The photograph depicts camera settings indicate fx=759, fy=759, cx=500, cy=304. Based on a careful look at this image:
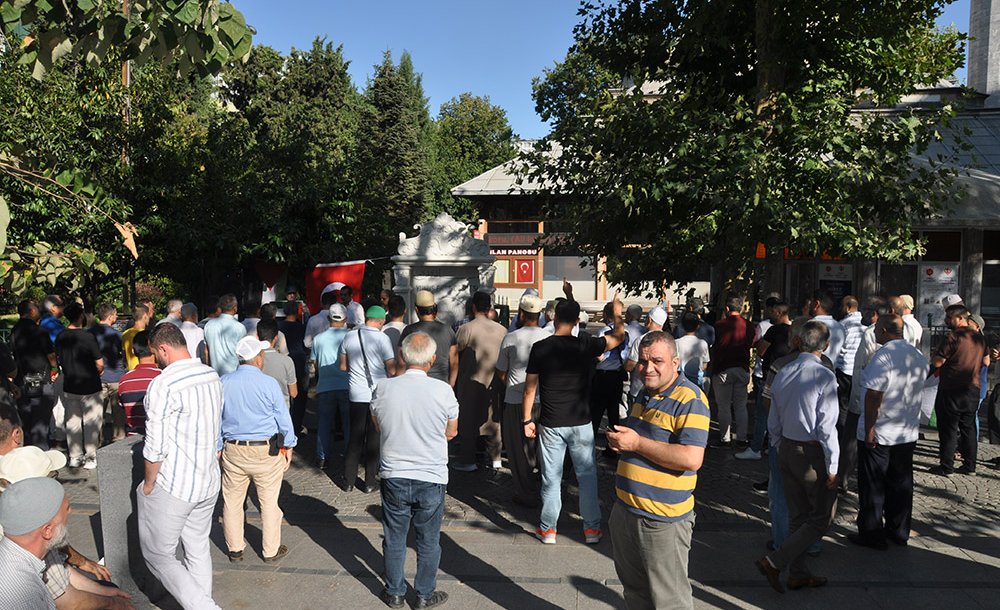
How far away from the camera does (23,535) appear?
2.89 metres

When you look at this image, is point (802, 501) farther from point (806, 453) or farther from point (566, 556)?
point (566, 556)

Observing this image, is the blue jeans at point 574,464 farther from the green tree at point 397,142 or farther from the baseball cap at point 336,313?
the green tree at point 397,142

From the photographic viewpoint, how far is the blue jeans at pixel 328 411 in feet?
25.0

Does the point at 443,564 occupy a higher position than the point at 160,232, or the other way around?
the point at 160,232

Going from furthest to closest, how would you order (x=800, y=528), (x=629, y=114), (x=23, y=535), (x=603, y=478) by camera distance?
(x=629, y=114) < (x=603, y=478) < (x=800, y=528) < (x=23, y=535)

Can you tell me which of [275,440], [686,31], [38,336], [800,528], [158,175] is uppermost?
[686,31]

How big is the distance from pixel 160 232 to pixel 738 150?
402 inches

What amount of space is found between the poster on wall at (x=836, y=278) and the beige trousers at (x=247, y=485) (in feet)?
39.9

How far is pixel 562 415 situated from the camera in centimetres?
566

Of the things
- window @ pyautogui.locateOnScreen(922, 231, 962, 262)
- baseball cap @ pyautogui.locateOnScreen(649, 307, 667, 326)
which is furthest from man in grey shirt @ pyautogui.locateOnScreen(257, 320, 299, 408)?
window @ pyautogui.locateOnScreen(922, 231, 962, 262)

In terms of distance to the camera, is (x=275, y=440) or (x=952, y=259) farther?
(x=952, y=259)

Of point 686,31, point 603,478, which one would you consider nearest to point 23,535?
point 603,478

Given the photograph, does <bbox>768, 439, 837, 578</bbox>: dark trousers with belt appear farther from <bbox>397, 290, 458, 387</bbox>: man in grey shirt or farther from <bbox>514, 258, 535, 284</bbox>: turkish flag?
<bbox>514, 258, 535, 284</bbox>: turkish flag

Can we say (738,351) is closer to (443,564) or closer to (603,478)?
(603,478)
